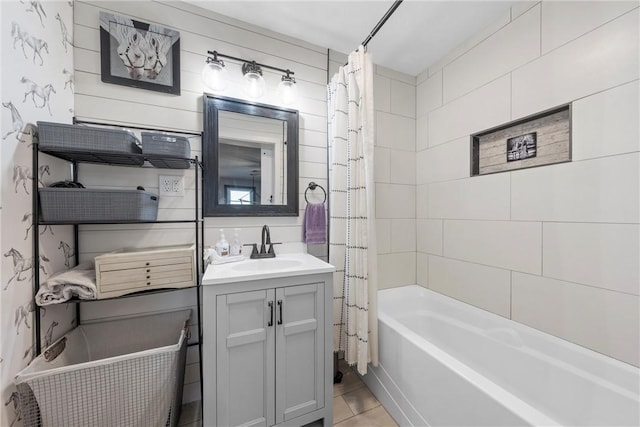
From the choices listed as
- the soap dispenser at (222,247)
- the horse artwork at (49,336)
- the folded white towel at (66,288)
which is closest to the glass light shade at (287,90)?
the soap dispenser at (222,247)

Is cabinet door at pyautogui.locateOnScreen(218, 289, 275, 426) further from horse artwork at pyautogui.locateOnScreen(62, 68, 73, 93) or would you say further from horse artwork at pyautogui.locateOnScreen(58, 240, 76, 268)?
horse artwork at pyautogui.locateOnScreen(62, 68, 73, 93)

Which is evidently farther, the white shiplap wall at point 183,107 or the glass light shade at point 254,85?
the glass light shade at point 254,85

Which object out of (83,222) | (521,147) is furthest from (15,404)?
(521,147)

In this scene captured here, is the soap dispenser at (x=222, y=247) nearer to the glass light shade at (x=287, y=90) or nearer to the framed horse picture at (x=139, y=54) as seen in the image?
the framed horse picture at (x=139, y=54)

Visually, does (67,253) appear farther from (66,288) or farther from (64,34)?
(64,34)

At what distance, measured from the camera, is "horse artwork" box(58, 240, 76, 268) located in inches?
48.1

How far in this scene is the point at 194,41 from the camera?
5.04 feet

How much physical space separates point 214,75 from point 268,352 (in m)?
1.71

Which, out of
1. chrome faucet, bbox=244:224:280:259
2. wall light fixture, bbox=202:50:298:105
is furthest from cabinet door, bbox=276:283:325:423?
wall light fixture, bbox=202:50:298:105

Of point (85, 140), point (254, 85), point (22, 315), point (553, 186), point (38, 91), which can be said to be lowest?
point (22, 315)

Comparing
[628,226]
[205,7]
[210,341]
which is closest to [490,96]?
[628,226]

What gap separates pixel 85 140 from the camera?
103 centimetres

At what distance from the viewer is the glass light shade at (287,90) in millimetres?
1714

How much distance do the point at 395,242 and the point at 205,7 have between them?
2.26 m
